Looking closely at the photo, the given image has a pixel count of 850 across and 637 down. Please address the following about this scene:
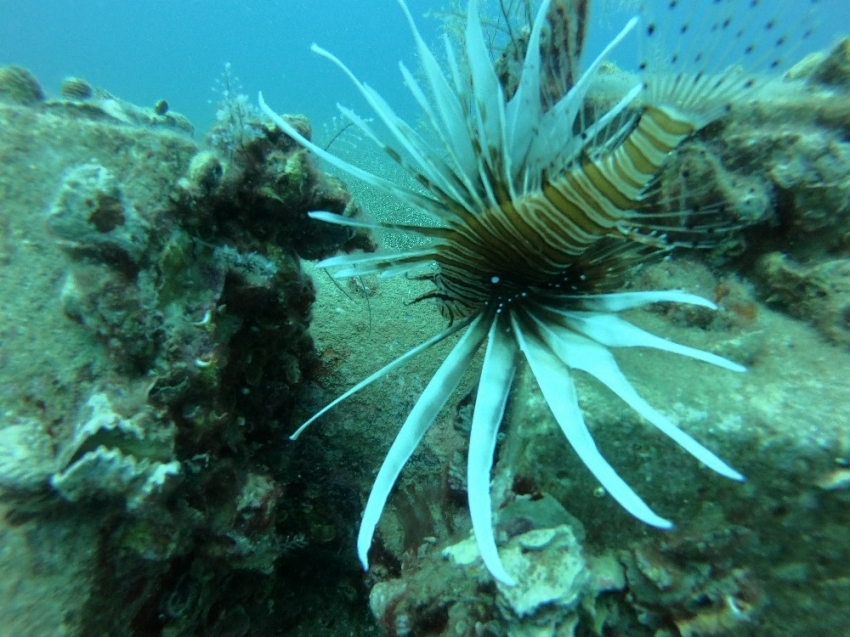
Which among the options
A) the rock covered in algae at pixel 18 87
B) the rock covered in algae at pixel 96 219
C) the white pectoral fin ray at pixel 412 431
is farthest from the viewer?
the rock covered in algae at pixel 18 87

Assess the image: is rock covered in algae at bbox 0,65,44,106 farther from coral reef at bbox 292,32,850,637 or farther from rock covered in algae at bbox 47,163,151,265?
coral reef at bbox 292,32,850,637

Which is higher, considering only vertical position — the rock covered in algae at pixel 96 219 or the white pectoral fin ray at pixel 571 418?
the rock covered in algae at pixel 96 219

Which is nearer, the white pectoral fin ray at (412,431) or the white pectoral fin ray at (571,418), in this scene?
the white pectoral fin ray at (571,418)

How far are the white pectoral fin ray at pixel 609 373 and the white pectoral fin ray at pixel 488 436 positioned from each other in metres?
0.17

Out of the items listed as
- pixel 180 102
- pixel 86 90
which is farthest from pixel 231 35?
pixel 86 90

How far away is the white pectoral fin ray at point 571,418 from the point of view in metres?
1.20

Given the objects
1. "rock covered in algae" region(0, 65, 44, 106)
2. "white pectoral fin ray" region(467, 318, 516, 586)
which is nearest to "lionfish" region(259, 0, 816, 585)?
"white pectoral fin ray" region(467, 318, 516, 586)

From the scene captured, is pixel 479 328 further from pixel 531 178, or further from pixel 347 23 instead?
pixel 347 23

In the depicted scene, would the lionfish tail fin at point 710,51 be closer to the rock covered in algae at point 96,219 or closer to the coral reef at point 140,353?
the coral reef at point 140,353

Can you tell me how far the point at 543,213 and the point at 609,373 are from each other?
610mm

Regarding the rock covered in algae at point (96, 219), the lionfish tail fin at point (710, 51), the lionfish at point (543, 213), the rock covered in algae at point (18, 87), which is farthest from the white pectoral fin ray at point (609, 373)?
the rock covered in algae at point (18, 87)

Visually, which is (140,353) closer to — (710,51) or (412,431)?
(412,431)

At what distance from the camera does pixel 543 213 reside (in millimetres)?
1695

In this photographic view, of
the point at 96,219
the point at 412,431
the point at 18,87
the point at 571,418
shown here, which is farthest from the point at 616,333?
the point at 18,87
